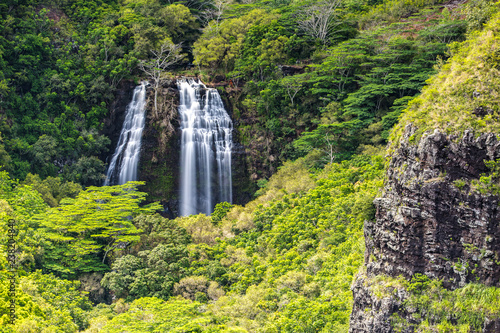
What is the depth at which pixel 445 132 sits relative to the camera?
11.5 m

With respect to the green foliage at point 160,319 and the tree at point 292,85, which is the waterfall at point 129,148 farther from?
the green foliage at point 160,319

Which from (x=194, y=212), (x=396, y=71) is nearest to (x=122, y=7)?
(x=194, y=212)

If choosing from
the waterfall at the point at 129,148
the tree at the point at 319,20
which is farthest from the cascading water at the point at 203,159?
the tree at the point at 319,20

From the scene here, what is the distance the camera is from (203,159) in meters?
35.5

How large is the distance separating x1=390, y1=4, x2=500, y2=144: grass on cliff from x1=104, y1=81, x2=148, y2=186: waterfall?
87.2 feet

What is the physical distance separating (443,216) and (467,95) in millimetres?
3222

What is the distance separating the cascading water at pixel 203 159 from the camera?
35.4 m

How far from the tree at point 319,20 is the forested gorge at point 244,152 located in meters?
0.20

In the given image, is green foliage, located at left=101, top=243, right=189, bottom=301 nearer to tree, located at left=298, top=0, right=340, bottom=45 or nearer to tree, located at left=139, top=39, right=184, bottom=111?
tree, located at left=139, top=39, right=184, bottom=111

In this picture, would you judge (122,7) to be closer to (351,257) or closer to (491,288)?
(351,257)

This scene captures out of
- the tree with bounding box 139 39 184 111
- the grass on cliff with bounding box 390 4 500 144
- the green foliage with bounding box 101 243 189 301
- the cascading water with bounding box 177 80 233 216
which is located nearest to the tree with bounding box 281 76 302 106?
the cascading water with bounding box 177 80 233 216

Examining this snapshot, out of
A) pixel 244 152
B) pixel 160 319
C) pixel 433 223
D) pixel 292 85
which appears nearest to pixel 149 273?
pixel 160 319

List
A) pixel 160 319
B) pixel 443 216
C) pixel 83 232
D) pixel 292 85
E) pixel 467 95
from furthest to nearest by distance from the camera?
pixel 292 85, pixel 83 232, pixel 160 319, pixel 467 95, pixel 443 216

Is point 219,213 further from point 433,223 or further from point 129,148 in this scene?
point 433,223
